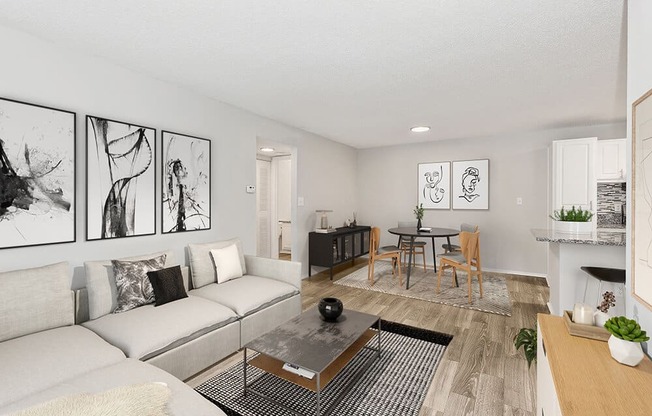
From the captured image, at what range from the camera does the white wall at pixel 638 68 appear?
4.16 feet

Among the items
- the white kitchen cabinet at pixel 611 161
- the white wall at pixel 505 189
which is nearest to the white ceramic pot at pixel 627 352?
the white kitchen cabinet at pixel 611 161

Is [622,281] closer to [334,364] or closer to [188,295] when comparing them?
[334,364]

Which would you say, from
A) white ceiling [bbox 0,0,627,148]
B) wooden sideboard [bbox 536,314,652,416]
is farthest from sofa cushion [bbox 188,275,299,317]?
wooden sideboard [bbox 536,314,652,416]

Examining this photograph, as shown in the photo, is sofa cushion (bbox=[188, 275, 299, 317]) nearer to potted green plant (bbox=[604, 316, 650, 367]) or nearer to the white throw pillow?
the white throw pillow

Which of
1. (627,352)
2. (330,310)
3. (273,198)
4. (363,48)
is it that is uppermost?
(363,48)

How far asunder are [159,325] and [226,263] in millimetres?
1060

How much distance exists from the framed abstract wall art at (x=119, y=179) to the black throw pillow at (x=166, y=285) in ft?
1.67

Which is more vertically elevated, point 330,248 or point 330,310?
point 330,248

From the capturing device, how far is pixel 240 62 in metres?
2.47

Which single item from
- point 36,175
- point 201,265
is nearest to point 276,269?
point 201,265

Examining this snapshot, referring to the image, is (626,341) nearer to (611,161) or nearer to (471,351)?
(471,351)

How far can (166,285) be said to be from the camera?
2418 mm

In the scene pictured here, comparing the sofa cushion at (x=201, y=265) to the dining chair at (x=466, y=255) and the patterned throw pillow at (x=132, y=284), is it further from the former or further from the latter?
the dining chair at (x=466, y=255)

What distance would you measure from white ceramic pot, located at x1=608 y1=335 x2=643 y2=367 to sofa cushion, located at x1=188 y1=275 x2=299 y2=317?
225 centimetres
